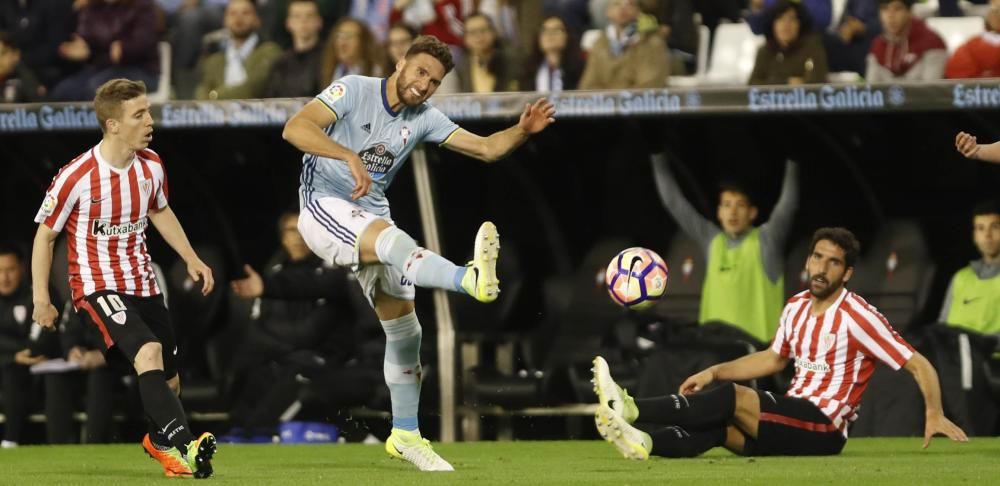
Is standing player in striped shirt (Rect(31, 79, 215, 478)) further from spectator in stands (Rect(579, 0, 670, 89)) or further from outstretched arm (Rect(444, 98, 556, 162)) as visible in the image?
spectator in stands (Rect(579, 0, 670, 89))

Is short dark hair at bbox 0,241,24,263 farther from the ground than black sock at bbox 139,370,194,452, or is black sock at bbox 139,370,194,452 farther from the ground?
short dark hair at bbox 0,241,24,263

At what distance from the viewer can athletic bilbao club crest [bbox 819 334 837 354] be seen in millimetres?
8547

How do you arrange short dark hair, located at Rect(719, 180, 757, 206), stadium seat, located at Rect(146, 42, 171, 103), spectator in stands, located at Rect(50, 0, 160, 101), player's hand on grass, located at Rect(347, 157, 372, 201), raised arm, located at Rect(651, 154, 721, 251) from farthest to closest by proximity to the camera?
stadium seat, located at Rect(146, 42, 171, 103) < spectator in stands, located at Rect(50, 0, 160, 101) < raised arm, located at Rect(651, 154, 721, 251) < short dark hair, located at Rect(719, 180, 757, 206) < player's hand on grass, located at Rect(347, 157, 372, 201)

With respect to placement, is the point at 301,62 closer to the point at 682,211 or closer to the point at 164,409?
the point at 682,211

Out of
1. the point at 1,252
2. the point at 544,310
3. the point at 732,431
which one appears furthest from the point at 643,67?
the point at 1,252

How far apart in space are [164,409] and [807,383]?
3.15 m

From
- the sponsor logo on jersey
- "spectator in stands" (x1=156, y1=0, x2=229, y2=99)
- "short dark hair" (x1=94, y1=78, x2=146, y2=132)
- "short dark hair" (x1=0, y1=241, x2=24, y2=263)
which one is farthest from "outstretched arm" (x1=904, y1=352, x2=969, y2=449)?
"short dark hair" (x1=0, y1=241, x2=24, y2=263)

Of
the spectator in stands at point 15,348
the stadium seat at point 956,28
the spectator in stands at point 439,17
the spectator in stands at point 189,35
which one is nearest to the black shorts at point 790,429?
the stadium seat at point 956,28

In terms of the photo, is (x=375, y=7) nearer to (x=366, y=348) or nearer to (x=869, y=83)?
(x=366, y=348)

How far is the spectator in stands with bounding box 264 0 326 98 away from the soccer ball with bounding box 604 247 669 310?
3.76m

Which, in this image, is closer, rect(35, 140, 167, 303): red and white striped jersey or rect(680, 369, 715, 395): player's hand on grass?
rect(35, 140, 167, 303): red and white striped jersey

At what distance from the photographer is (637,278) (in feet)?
27.7

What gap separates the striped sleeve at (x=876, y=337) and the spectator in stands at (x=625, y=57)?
3034 millimetres

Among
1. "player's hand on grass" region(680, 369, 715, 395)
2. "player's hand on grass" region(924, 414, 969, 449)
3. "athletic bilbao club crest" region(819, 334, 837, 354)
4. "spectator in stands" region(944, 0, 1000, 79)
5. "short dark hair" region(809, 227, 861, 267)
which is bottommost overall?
"player's hand on grass" region(924, 414, 969, 449)
